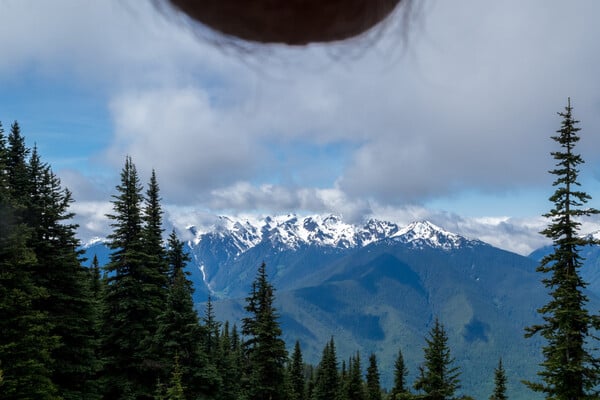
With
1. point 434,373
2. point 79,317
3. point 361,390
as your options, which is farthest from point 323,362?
point 79,317

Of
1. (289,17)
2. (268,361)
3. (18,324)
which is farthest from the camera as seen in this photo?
(268,361)

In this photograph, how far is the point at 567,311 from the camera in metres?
14.8

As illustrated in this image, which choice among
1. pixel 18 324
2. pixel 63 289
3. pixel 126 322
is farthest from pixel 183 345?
pixel 18 324

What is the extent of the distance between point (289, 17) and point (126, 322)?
22.2m

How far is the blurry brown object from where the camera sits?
1640mm

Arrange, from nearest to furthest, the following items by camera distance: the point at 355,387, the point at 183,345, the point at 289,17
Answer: the point at 289,17 → the point at 183,345 → the point at 355,387

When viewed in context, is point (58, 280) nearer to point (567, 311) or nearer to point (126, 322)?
point (126, 322)

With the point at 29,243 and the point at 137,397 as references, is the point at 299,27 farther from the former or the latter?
the point at 137,397

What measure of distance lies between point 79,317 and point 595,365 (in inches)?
756

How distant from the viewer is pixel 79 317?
58.7 ft

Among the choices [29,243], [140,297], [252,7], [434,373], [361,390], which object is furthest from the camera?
[361,390]

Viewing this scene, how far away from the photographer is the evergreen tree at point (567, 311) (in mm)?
15133

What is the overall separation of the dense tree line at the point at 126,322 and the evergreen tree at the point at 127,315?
0.05 metres

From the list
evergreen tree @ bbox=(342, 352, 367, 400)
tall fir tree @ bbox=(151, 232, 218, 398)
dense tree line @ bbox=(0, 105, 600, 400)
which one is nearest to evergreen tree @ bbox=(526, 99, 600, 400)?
dense tree line @ bbox=(0, 105, 600, 400)
